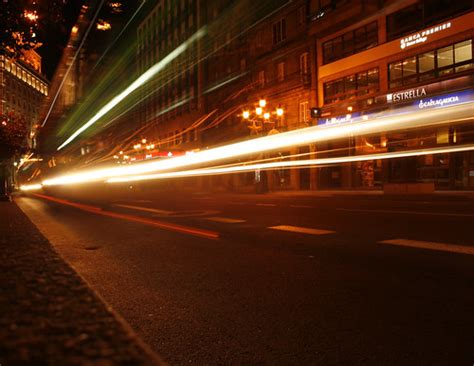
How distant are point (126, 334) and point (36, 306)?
281 millimetres

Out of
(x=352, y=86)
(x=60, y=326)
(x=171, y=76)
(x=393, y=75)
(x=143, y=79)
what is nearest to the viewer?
(x=60, y=326)

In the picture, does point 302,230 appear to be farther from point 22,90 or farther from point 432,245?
point 22,90

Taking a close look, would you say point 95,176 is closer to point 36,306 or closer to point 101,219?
point 101,219

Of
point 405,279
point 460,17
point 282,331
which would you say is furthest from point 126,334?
point 460,17

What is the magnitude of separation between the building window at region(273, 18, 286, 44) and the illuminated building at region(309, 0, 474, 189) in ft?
13.1

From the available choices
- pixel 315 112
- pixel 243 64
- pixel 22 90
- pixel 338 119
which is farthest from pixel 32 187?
pixel 22 90

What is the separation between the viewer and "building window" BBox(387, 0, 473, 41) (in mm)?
22609

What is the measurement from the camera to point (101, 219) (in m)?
13.3

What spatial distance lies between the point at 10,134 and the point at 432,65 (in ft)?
83.4

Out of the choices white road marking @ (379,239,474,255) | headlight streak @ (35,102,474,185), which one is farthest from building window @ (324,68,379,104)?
white road marking @ (379,239,474,255)

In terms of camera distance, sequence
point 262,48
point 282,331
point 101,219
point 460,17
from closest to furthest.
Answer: point 282,331 < point 101,219 < point 460,17 < point 262,48

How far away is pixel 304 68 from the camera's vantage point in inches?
1326

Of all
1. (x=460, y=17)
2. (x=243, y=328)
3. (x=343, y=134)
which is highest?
(x=460, y=17)

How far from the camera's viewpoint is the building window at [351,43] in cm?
2784
